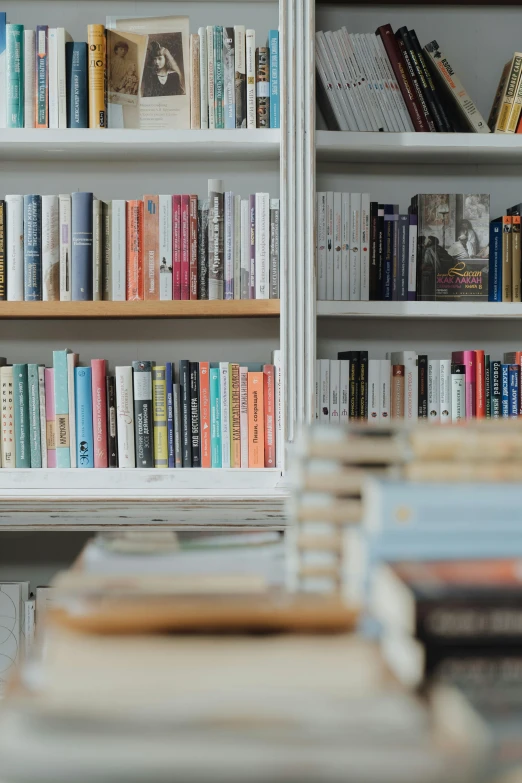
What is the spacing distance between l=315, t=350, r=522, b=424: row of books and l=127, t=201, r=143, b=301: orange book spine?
519mm

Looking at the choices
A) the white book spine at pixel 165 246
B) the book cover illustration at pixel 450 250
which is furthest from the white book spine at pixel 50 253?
the book cover illustration at pixel 450 250

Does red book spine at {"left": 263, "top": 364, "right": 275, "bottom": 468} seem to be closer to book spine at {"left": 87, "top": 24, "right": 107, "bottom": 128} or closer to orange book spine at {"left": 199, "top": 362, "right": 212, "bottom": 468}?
orange book spine at {"left": 199, "top": 362, "right": 212, "bottom": 468}

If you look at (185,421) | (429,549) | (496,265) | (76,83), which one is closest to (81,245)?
(76,83)

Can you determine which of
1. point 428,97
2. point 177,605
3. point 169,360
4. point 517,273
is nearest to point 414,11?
point 428,97

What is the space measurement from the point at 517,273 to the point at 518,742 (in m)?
1.88

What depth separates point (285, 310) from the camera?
1.98m

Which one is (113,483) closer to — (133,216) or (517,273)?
(133,216)

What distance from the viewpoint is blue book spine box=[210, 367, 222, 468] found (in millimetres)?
2047

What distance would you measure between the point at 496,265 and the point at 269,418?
2.46 ft

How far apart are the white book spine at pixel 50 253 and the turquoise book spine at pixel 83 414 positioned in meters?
0.22

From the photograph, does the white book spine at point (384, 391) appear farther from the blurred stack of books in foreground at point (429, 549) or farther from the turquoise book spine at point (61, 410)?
the blurred stack of books in foreground at point (429, 549)

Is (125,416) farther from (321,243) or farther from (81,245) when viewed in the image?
(321,243)

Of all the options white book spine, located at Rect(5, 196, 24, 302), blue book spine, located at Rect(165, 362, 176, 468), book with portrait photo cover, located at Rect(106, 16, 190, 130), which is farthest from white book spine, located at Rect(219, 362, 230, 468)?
book with portrait photo cover, located at Rect(106, 16, 190, 130)

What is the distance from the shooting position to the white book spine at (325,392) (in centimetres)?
206
